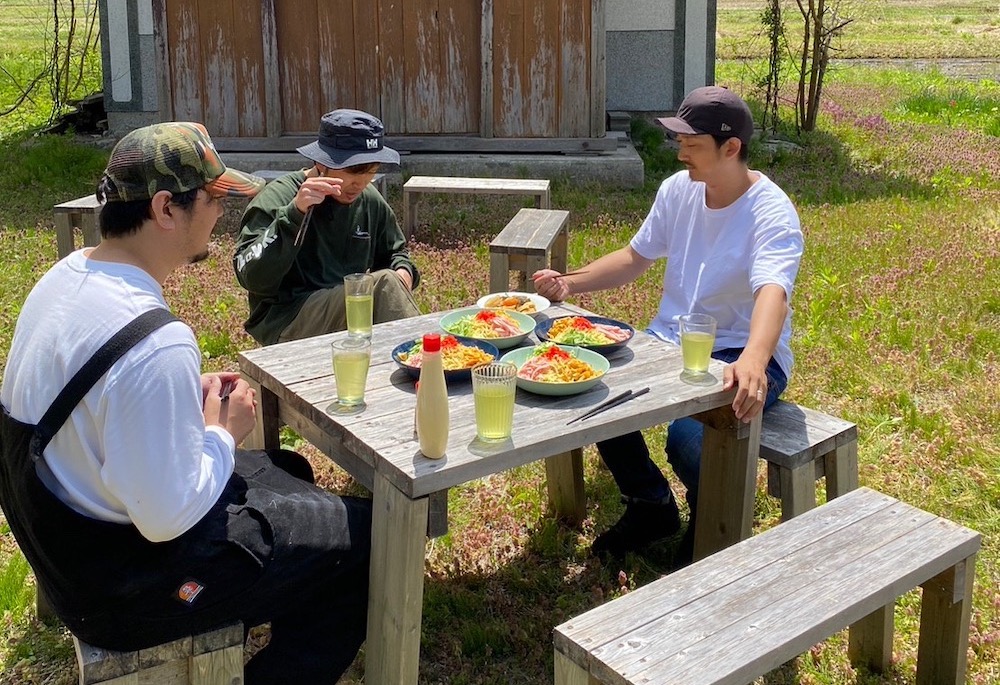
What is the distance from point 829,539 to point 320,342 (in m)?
1.70

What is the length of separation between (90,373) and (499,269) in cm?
308

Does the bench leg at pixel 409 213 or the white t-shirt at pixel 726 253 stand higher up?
the white t-shirt at pixel 726 253

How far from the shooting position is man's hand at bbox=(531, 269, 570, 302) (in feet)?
12.6

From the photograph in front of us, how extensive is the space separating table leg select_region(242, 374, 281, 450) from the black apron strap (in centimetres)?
111

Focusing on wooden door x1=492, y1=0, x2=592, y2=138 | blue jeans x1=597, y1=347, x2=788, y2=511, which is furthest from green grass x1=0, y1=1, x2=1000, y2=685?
wooden door x1=492, y1=0, x2=592, y2=138

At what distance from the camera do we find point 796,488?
11.1 feet

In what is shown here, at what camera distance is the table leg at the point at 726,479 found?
3.23m

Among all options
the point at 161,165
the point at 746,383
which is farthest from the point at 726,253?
the point at 161,165

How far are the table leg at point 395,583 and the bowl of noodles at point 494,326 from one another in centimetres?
81

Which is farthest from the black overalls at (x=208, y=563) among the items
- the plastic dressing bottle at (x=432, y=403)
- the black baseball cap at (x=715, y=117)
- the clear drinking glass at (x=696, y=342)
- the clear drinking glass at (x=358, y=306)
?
the black baseball cap at (x=715, y=117)

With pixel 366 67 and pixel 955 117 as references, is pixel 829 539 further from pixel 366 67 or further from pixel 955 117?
pixel 955 117

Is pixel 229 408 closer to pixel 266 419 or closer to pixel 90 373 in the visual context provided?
pixel 90 373

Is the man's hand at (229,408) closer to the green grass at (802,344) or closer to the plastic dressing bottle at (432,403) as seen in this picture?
the plastic dressing bottle at (432,403)

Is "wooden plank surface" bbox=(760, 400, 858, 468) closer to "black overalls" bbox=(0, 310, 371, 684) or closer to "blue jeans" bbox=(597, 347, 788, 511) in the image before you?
"blue jeans" bbox=(597, 347, 788, 511)
